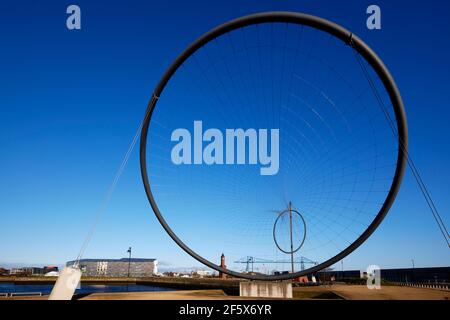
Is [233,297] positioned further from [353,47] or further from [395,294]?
[353,47]

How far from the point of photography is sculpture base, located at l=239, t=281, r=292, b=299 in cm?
2623

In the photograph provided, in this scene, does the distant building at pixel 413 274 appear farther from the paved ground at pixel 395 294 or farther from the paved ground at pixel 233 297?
the paved ground at pixel 233 297

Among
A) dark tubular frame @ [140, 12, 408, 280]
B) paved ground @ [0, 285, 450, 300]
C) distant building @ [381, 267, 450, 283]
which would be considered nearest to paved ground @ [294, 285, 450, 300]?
paved ground @ [0, 285, 450, 300]

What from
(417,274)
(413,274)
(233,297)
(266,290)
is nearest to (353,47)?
(233,297)

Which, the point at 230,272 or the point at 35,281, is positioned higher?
the point at 230,272

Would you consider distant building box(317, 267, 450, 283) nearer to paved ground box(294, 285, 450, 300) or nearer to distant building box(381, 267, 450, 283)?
distant building box(381, 267, 450, 283)

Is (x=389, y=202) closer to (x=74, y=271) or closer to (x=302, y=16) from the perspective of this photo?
(x=302, y=16)

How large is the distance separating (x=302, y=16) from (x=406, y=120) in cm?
551

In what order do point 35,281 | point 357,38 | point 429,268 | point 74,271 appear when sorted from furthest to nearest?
1. point 35,281
2. point 429,268
3. point 357,38
4. point 74,271

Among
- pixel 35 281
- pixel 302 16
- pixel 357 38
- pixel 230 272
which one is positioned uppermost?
pixel 302 16
